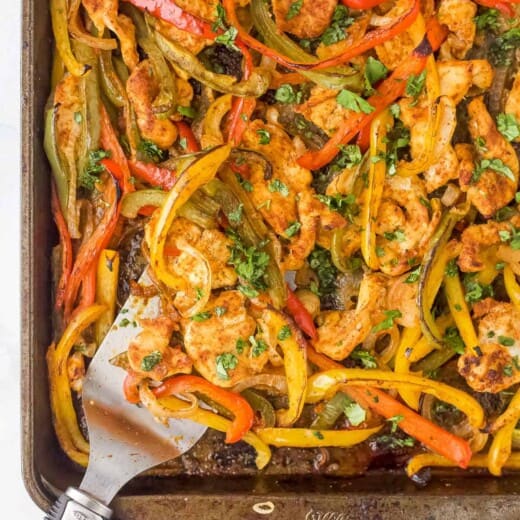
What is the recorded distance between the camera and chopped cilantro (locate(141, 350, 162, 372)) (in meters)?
3.55

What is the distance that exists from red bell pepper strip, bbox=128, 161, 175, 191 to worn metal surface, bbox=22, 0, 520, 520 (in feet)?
1.43

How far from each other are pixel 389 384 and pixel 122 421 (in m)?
1.26

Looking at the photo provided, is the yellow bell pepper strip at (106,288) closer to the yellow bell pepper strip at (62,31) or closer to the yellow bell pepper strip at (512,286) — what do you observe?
the yellow bell pepper strip at (62,31)

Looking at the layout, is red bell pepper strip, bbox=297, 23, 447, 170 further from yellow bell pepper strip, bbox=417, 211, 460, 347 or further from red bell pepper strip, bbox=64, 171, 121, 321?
red bell pepper strip, bbox=64, 171, 121, 321

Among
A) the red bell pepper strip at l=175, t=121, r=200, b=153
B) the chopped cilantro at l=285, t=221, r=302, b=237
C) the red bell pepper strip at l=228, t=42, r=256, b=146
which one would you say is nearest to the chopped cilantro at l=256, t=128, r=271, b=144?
the red bell pepper strip at l=228, t=42, r=256, b=146

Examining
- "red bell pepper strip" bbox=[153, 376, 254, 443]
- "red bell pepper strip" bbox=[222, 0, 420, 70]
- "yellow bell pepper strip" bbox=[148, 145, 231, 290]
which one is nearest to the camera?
"yellow bell pepper strip" bbox=[148, 145, 231, 290]

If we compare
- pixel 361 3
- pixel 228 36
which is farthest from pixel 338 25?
pixel 228 36

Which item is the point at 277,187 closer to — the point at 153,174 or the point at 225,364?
the point at 153,174

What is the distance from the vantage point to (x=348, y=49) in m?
3.54

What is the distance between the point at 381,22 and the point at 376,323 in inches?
55.2

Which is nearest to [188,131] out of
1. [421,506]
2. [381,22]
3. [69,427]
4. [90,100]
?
[90,100]

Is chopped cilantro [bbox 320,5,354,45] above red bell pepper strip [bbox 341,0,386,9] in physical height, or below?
below

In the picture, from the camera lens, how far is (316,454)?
3.84 meters
